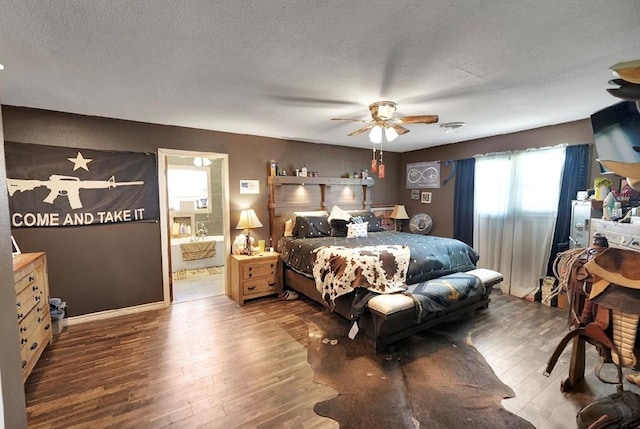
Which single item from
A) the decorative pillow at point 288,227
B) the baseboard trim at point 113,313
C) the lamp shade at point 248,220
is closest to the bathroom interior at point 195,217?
the baseboard trim at point 113,313

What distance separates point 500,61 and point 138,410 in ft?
11.1

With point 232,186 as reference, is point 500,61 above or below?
above

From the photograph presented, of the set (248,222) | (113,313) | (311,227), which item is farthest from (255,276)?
(113,313)

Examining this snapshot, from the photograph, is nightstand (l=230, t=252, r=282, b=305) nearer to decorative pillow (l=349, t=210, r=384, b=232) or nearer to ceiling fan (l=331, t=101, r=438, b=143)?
decorative pillow (l=349, t=210, r=384, b=232)

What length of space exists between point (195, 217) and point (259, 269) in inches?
108

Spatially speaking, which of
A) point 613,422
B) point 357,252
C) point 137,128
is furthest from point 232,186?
point 613,422

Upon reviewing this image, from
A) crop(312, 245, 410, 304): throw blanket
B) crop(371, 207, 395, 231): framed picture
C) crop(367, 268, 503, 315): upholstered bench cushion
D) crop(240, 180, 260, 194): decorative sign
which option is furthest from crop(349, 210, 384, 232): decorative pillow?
crop(367, 268, 503, 315): upholstered bench cushion

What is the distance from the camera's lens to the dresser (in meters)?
2.11

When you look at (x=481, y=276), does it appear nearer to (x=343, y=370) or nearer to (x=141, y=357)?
(x=343, y=370)

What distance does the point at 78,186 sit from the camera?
121 inches

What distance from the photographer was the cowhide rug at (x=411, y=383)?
1.81 meters

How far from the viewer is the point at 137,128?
3350mm

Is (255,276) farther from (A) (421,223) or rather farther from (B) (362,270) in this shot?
(A) (421,223)

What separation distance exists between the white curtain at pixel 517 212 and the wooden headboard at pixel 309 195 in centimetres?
191
